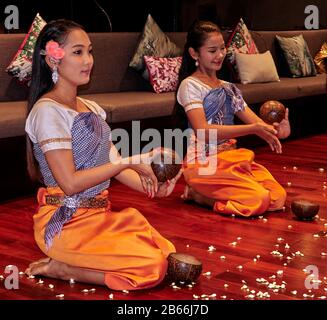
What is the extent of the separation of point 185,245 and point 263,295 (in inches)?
27.1

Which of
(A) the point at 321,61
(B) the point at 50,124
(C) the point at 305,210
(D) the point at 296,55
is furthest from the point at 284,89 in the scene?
(B) the point at 50,124

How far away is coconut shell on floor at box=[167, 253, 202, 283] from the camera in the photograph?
8.64ft

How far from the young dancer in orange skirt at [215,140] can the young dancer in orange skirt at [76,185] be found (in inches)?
38.8

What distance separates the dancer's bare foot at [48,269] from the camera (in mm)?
2736

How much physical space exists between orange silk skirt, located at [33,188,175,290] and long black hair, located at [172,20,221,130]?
3.93 ft

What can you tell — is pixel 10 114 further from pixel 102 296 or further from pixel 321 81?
pixel 321 81

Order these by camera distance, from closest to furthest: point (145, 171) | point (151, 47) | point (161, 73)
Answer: point (145, 171) < point (161, 73) < point (151, 47)

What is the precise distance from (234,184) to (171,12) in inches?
147

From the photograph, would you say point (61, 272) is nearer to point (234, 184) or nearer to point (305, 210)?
point (234, 184)

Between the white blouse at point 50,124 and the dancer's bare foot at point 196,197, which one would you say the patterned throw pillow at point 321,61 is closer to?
the dancer's bare foot at point 196,197

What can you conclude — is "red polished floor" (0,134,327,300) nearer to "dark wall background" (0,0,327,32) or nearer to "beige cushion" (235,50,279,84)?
"beige cushion" (235,50,279,84)

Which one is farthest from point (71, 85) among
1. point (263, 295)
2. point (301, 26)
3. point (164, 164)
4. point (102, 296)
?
point (301, 26)

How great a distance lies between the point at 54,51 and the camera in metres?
2.67

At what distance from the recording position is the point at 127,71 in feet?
18.0
